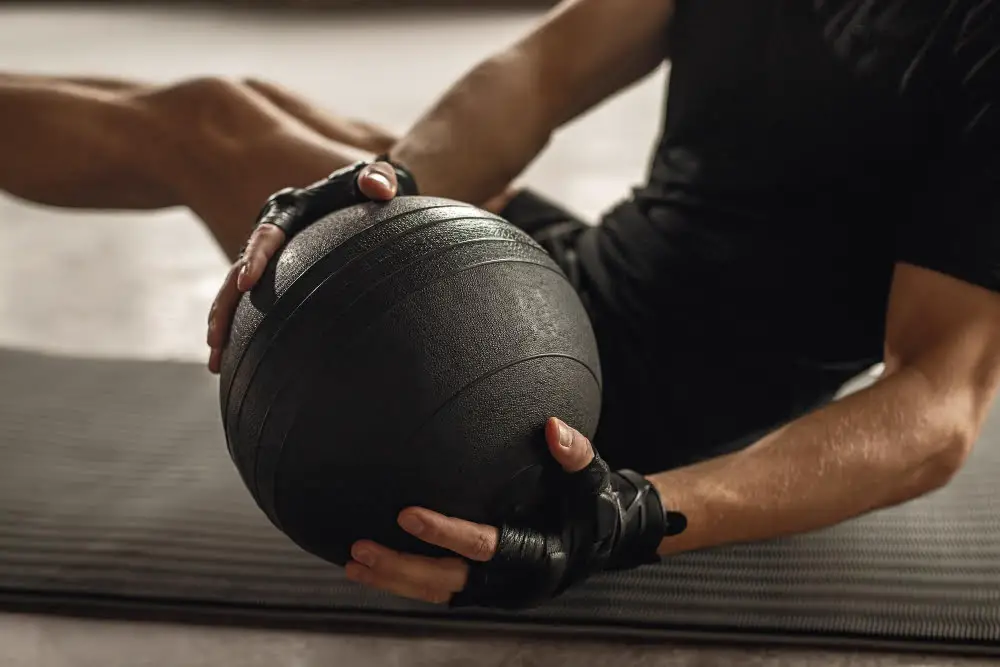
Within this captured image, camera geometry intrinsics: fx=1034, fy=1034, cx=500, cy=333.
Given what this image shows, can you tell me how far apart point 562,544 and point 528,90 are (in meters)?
0.79

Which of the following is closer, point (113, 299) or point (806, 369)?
point (806, 369)

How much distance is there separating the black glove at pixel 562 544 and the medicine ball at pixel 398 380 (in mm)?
26

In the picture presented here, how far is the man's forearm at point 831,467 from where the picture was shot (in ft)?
3.76

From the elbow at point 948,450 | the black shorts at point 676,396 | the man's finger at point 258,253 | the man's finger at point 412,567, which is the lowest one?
the black shorts at point 676,396

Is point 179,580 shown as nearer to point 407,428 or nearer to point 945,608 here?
point 407,428

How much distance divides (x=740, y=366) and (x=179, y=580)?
31.2 inches

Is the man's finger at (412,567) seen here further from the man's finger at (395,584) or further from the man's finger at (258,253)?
the man's finger at (258,253)

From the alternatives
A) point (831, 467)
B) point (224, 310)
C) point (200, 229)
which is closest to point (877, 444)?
point (831, 467)

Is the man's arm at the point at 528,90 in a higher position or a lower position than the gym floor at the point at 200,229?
higher

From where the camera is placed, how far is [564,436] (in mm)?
950

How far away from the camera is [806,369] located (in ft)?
4.53

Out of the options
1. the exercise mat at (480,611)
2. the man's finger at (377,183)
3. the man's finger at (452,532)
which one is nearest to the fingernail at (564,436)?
the man's finger at (452,532)

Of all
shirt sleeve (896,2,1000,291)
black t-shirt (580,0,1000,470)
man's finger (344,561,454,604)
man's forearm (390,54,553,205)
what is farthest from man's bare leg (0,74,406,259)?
shirt sleeve (896,2,1000,291)

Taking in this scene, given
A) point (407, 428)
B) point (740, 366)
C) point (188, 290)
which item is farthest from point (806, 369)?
point (188, 290)
